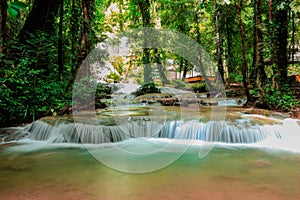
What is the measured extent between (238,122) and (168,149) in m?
2.07

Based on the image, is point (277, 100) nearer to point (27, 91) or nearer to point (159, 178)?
point (159, 178)

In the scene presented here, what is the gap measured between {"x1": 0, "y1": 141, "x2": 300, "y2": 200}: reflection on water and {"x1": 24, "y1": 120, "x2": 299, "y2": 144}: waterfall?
0.86 meters

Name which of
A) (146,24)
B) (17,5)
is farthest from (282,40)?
(17,5)

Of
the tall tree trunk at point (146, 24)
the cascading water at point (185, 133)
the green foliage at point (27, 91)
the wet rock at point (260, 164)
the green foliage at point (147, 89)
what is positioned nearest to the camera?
the wet rock at point (260, 164)

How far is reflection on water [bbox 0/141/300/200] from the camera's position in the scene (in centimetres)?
235

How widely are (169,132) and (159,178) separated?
2879 mm

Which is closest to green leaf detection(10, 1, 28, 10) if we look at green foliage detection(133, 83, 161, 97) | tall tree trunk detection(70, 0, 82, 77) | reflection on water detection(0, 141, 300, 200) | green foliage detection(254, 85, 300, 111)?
reflection on water detection(0, 141, 300, 200)

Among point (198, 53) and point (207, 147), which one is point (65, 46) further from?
point (198, 53)

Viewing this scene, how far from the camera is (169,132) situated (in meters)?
5.66

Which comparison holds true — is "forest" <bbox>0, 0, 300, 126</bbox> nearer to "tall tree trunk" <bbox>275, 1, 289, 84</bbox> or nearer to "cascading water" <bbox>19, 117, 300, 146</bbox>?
"tall tree trunk" <bbox>275, 1, 289, 84</bbox>

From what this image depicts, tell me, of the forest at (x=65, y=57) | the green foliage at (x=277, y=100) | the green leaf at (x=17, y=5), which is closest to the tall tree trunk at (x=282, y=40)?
the forest at (x=65, y=57)

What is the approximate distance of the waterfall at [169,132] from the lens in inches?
197

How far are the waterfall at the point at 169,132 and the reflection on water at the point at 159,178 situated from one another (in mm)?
862

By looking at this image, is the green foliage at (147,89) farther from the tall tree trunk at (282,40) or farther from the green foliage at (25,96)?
the tall tree trunk at (282,40)
